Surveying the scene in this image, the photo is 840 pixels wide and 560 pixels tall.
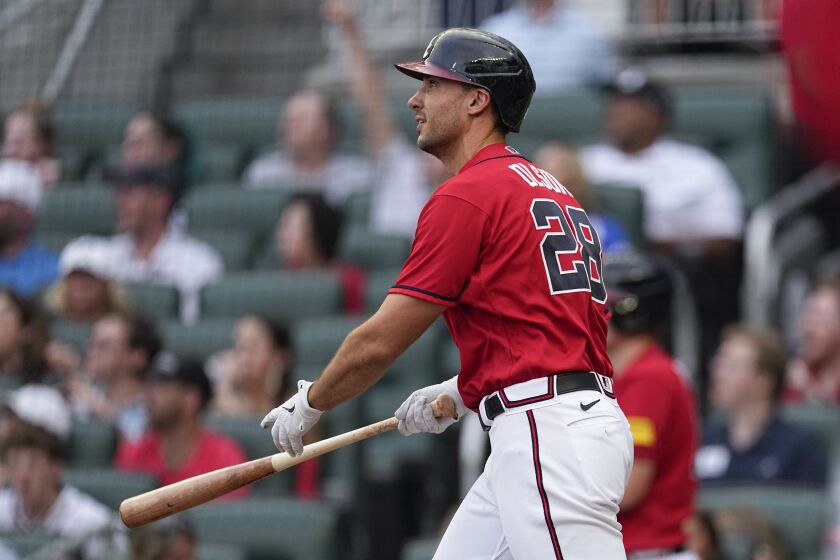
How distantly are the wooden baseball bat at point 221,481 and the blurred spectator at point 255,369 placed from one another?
2653mm

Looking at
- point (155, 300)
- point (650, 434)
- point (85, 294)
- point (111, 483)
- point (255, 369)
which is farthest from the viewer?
point (155, 300)

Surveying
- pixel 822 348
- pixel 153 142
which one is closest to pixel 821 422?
pixel 822 348

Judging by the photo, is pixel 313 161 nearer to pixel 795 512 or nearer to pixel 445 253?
pixel 795 512

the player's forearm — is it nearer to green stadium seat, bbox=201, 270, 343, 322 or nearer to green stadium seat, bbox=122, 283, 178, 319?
green stadium seat, bbox=201, 270, 343, 322

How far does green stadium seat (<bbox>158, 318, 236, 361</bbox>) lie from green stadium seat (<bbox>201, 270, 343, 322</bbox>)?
0.14m

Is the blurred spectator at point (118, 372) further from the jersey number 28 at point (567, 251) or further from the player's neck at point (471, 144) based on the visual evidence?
the jersey number 28 at point (567, 251)

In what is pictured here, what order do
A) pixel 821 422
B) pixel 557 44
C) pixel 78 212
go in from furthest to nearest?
1. pixel 78 212
2. pixel 557 44
3. pixel 821 422

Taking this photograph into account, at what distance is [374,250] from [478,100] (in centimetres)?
363

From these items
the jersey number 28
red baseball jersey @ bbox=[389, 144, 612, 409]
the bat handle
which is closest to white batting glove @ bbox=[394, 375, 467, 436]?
the bat handle

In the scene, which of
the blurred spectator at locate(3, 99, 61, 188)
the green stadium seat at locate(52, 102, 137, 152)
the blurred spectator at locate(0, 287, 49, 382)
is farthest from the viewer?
the green stadium seat at locate(52, 102, 137, 152)

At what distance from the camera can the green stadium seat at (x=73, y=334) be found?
23.0 feet

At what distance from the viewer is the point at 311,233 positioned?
275 inches

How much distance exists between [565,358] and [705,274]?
366cm

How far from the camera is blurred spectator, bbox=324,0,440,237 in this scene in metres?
7.38
